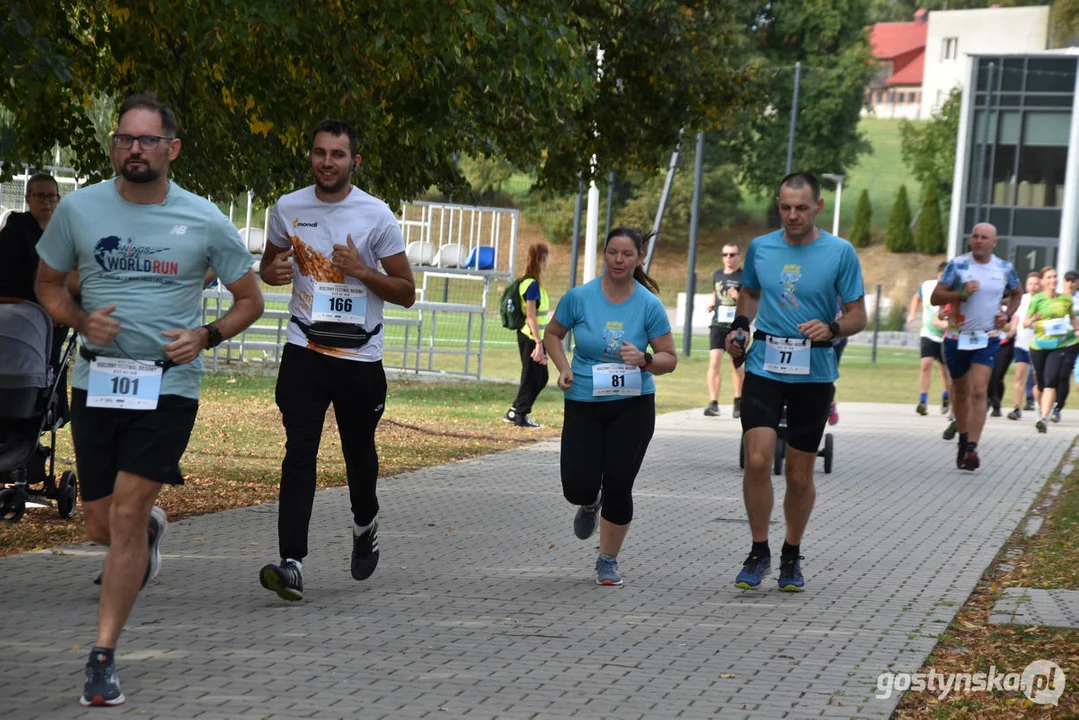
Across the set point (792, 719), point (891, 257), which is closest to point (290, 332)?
point (792, 719)

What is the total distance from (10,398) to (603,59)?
912cm

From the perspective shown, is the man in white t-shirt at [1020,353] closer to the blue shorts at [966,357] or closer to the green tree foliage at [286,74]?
the blue shorts at [966,357]

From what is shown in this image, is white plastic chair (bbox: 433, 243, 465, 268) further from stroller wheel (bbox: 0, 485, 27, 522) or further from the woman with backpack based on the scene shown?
stroller wheel (bbox: 0, 485, 27, 522)

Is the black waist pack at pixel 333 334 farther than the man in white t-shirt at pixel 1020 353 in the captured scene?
No

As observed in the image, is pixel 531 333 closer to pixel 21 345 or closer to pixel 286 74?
pixel 286 74

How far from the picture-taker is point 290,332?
717 centimetres

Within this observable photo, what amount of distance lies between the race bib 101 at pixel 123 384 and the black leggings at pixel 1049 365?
52.3 feet

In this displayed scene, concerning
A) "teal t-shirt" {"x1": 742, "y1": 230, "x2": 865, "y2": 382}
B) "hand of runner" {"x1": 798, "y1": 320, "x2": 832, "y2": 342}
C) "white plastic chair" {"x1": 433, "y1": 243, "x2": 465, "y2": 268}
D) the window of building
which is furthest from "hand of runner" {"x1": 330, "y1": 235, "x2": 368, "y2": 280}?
the window of building

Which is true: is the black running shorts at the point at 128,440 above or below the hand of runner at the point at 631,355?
below

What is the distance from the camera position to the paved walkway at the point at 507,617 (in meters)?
5.47

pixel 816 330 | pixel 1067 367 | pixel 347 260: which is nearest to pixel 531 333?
pixel 1067 367

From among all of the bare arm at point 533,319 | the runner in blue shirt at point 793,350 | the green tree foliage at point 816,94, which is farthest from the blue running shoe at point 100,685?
the green tree foliage at point 816,94

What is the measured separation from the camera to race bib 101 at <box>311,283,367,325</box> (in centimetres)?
696

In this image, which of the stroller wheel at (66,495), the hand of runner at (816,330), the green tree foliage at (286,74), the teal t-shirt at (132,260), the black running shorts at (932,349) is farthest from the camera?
the black running shorts at (932,349)
